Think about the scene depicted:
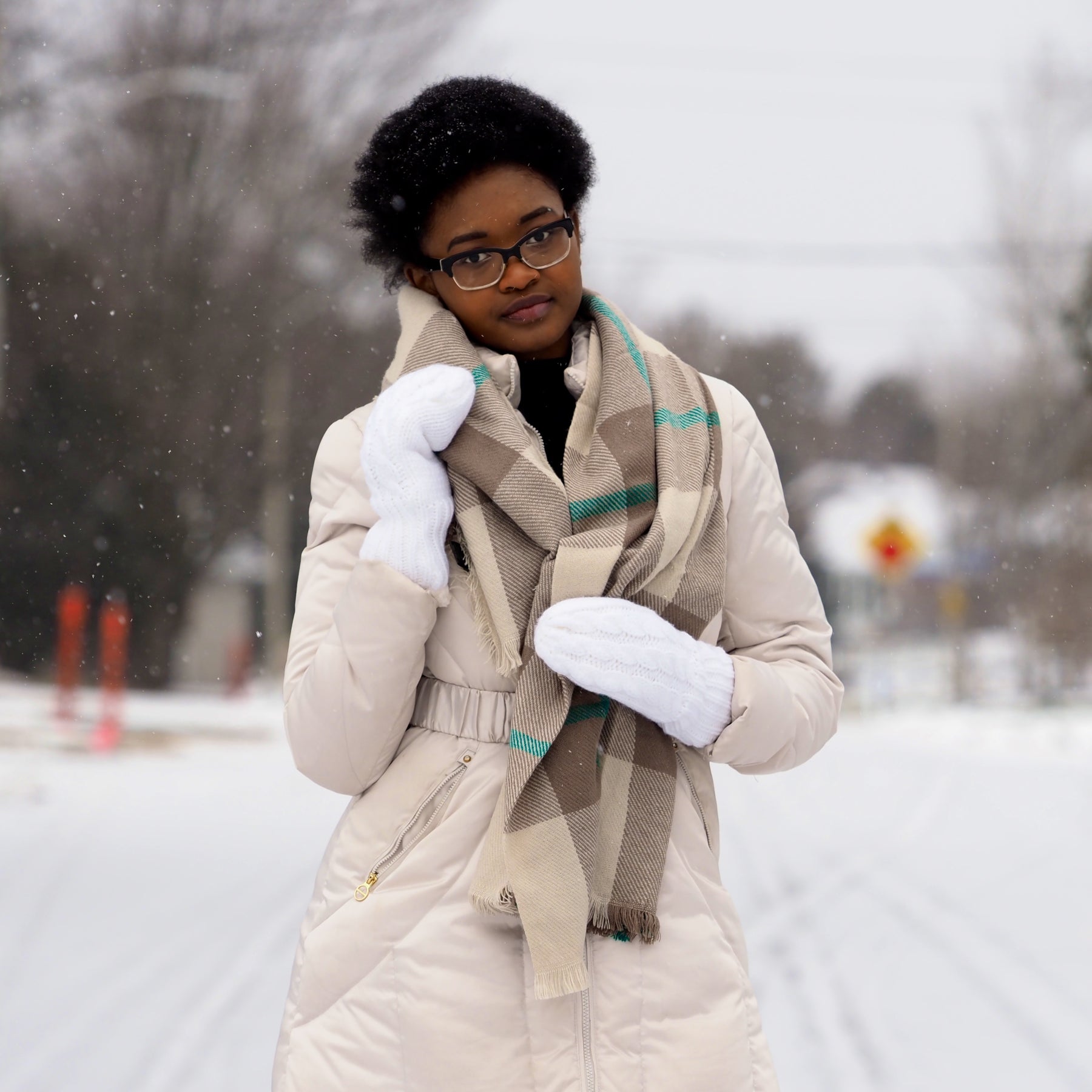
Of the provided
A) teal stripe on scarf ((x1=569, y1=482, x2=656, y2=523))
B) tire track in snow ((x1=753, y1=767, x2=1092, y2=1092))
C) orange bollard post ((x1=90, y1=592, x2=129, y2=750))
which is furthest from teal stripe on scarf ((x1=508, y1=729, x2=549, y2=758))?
orange bollard post ((x1=90, y1=592, x2=129, y2=750))

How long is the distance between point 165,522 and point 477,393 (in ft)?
46.8

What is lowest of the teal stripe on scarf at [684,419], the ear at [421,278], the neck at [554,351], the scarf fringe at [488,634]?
the scarf fringe at [488,634]

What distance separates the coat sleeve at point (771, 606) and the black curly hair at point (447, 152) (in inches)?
13.4

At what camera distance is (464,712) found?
147cm

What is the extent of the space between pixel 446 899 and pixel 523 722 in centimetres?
21

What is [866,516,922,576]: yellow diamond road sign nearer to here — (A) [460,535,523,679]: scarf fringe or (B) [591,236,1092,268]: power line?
(B) [591,236,1092,268]: power line

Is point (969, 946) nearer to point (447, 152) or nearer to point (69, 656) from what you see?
point (447, 152)

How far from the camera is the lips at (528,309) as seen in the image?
1581 millimetres

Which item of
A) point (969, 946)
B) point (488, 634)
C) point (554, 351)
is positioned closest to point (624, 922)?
point (488, 634)

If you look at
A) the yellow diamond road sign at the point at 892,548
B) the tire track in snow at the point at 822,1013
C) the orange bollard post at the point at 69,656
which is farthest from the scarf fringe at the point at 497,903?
the yellow diamond road sign at the point at 892,548

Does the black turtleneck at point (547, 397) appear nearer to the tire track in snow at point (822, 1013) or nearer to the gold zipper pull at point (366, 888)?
the gold zipper pull at point (366, 888)

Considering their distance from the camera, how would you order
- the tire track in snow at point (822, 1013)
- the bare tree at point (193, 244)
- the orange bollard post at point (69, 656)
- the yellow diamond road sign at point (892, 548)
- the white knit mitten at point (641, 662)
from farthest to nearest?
1. the yellow diamond road sign at point (892, 548)
2. the orange bollard post at point (69, 656)
3. the bare tree at point (193, 244)
4. the tire track in snow at point (822, 1013)
5. the white knit mitten at point (641, 662)

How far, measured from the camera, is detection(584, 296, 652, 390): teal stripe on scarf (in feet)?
5.16

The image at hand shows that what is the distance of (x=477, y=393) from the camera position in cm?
150
